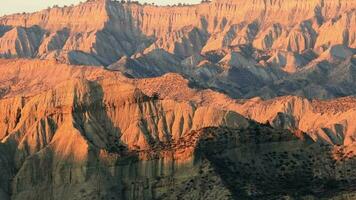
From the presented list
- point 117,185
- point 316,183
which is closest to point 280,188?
point 316,183

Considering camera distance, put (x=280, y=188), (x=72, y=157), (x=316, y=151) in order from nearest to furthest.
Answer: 1. (x=280, y=188)
2. (x=316, y=151)
3. (x=72, y=157)

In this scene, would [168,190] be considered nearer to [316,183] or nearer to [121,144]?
[316,183]

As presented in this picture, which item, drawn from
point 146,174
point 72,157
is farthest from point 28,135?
point 146,174

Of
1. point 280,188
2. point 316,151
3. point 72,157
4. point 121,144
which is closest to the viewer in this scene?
point 280,188

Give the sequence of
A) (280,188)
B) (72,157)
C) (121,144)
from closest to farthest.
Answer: (280,188) → (72,157) → (121,144)

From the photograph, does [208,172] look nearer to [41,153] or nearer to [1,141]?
[41,153]

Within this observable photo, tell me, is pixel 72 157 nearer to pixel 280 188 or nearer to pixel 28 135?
pixel 28 135

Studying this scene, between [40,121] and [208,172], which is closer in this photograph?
[208,172]

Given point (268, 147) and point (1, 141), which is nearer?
point (268, 147)
